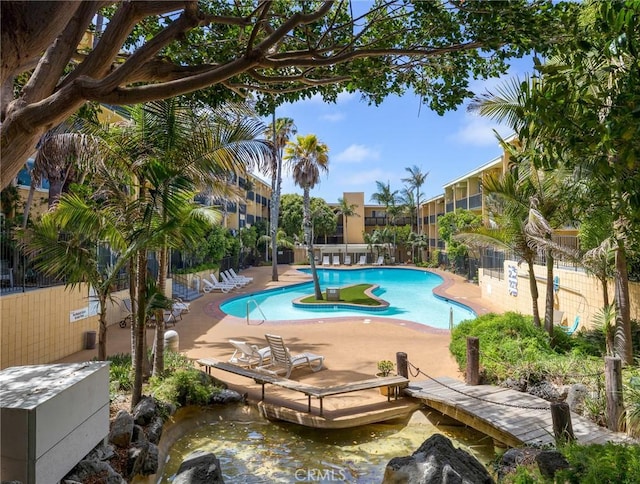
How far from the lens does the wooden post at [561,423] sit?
580 centimetres

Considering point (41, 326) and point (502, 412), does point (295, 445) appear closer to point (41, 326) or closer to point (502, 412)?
point (502, 412)

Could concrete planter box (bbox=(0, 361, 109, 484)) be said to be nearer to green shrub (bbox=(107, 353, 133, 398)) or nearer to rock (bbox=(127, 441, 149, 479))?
rock (bbox=(127, 441, 149, 479))

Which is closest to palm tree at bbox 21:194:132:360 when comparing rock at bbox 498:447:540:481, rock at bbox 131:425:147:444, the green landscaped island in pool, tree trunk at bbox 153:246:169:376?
tree trunk at bbox 153:246:169:376

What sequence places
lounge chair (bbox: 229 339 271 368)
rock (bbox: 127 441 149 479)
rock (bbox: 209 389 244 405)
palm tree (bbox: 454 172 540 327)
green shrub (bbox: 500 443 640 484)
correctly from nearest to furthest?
green shrub (bbox: 500 443 640 484), rock (bbox: 127 441 149 479), rock (bbox: 209 389 244 405), lounge chair (bbox: 229 339 271 368), palm tree (bbox: 454 172 540 327)

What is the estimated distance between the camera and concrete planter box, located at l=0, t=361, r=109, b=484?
14.1ft

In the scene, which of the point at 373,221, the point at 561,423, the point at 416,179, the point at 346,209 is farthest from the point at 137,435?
the point at 373,221

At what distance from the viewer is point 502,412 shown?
285 inches

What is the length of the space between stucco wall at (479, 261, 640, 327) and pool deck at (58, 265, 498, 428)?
48.9 inches

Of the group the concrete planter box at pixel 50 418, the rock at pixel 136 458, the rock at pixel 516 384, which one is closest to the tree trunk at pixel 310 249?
the rock at pixel 516 384

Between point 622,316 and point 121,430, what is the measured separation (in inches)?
350

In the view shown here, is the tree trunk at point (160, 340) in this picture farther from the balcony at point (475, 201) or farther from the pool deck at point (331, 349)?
the balcony at point (475, 201)

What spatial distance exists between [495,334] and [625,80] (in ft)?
26.8

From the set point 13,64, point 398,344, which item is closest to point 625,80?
point 13,64

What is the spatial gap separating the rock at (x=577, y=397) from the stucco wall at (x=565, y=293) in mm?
3975
